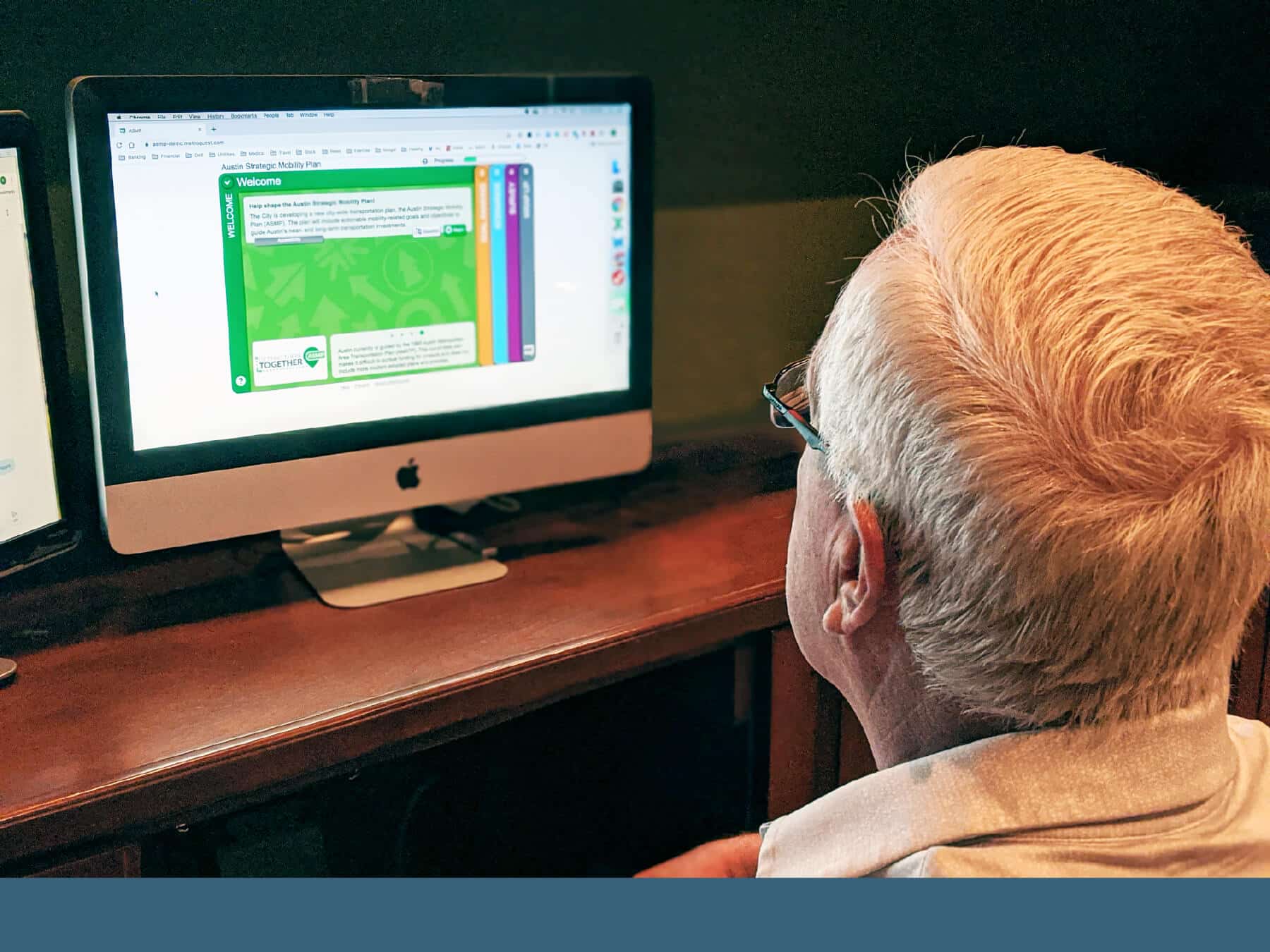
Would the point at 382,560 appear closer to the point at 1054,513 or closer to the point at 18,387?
the point at 18,387

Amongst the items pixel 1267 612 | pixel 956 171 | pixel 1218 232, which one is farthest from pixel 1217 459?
pixel 1267 612

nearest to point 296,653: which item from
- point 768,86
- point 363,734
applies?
point 363,734

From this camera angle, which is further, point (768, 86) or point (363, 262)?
point (768, 86)

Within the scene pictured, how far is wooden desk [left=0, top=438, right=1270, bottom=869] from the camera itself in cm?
98

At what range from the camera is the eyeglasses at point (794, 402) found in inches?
34.4

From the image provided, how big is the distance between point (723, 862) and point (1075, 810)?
16.0 inches

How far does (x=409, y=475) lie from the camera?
1.37 m

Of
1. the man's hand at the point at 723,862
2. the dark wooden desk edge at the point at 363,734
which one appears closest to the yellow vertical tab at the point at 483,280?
the dark wooden desk edge at the point at 363,734

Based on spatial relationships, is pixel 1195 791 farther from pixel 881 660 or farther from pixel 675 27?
pixel 675 27

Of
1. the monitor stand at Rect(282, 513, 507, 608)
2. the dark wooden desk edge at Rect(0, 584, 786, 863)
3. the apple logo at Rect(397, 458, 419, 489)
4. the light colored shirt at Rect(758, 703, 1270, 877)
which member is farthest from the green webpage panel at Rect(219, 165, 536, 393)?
the light colored shirt at Rect(758, 703, 1270, 877)

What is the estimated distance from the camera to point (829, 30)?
6.11ft

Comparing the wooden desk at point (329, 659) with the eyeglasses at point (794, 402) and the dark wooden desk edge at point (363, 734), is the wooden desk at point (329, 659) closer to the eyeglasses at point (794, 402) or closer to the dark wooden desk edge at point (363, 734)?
the dark wooden desk edge at point (363, 734)

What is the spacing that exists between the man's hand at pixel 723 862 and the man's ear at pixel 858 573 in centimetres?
30

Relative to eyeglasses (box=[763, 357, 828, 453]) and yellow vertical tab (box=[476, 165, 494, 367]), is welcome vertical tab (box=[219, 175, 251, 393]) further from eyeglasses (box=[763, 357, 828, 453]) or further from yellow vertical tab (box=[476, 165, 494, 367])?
eyeglasses (box=[763, 357, 828, 453])
